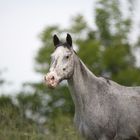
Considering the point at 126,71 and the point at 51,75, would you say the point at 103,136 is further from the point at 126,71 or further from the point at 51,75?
the point at 126,71

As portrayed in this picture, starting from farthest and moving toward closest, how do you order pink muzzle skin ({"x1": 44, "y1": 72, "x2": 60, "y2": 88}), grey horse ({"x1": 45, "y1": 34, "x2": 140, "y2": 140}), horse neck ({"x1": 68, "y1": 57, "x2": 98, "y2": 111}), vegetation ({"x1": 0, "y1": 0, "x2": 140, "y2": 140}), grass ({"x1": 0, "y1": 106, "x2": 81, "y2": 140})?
vegetation ({"x1": 0, "y1": 0, "x2": 140, "y2": 140}) < grass ({"x1": 0, "y1": 106, "x2": 81, "y2": 140}) < horse neck ({"x1": 68, "y1": 57, "x2": 98, "y2": 111}) < grey horse ({"x1": 45, "y1": 34, "x2": 140, "y2": 140}) < pink muzzle skin ({"x1": 44, "y1": 72, "x2": 60, "y2": 88})

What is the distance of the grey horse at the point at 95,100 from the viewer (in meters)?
12.6

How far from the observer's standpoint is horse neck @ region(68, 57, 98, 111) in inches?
508

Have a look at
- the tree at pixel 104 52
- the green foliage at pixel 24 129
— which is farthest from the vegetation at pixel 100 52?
the green foliage at pixel 24 129

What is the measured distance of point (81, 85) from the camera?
13.0m

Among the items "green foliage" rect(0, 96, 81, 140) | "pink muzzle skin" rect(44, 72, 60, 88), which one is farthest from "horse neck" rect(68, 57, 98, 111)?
"green foliage" rect(0, 96, 81, 140)

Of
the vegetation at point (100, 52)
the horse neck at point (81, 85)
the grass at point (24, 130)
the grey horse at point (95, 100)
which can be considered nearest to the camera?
the grey horse at point (95, 100)

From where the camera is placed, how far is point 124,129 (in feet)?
41.5

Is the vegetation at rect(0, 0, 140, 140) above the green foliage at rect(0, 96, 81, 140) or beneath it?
beneath

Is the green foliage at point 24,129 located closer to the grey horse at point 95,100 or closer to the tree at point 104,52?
the grey horse at point 95,100

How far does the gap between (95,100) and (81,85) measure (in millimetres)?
355

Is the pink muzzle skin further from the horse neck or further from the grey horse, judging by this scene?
the horse neck

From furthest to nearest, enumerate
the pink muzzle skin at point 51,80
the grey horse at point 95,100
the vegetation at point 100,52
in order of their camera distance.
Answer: the vegetation at point 100,52, the grey horse at point 95,100, the pink muzzle skin at point 51,80

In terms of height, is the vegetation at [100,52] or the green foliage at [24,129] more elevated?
the green foliage at [24,129]
